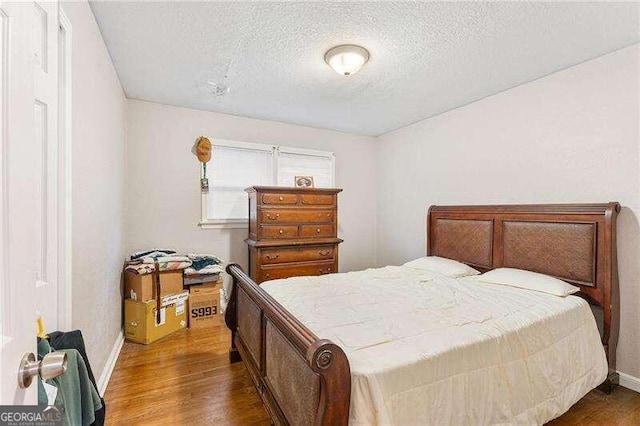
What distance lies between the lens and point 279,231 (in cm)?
361

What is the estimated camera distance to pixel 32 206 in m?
0.70

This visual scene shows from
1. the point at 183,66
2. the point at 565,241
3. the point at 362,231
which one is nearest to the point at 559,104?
the point at 565,241

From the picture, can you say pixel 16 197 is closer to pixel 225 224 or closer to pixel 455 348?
pixel 455 348

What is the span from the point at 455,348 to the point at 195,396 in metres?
1.76

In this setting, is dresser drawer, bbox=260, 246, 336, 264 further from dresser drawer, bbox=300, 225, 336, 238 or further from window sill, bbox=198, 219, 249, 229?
window sill, bbox=198, 219, 249, 229

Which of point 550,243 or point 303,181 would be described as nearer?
point 550,243

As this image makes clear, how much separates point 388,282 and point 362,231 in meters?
2.26

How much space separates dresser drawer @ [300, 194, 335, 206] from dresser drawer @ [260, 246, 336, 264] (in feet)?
1.83

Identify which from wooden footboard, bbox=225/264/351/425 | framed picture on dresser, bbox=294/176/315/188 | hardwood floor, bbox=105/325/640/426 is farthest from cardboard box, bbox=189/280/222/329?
framed picture on dresser, bbox=294/176/315/188

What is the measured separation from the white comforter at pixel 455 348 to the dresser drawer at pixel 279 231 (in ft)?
3.72

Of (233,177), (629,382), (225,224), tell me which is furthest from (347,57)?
(629,382)

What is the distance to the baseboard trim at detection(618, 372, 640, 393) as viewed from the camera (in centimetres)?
224

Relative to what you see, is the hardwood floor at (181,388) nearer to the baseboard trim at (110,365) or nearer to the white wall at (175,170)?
the baseboard trim at (110,365)

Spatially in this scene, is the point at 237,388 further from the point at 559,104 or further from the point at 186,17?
the point at 559,104
